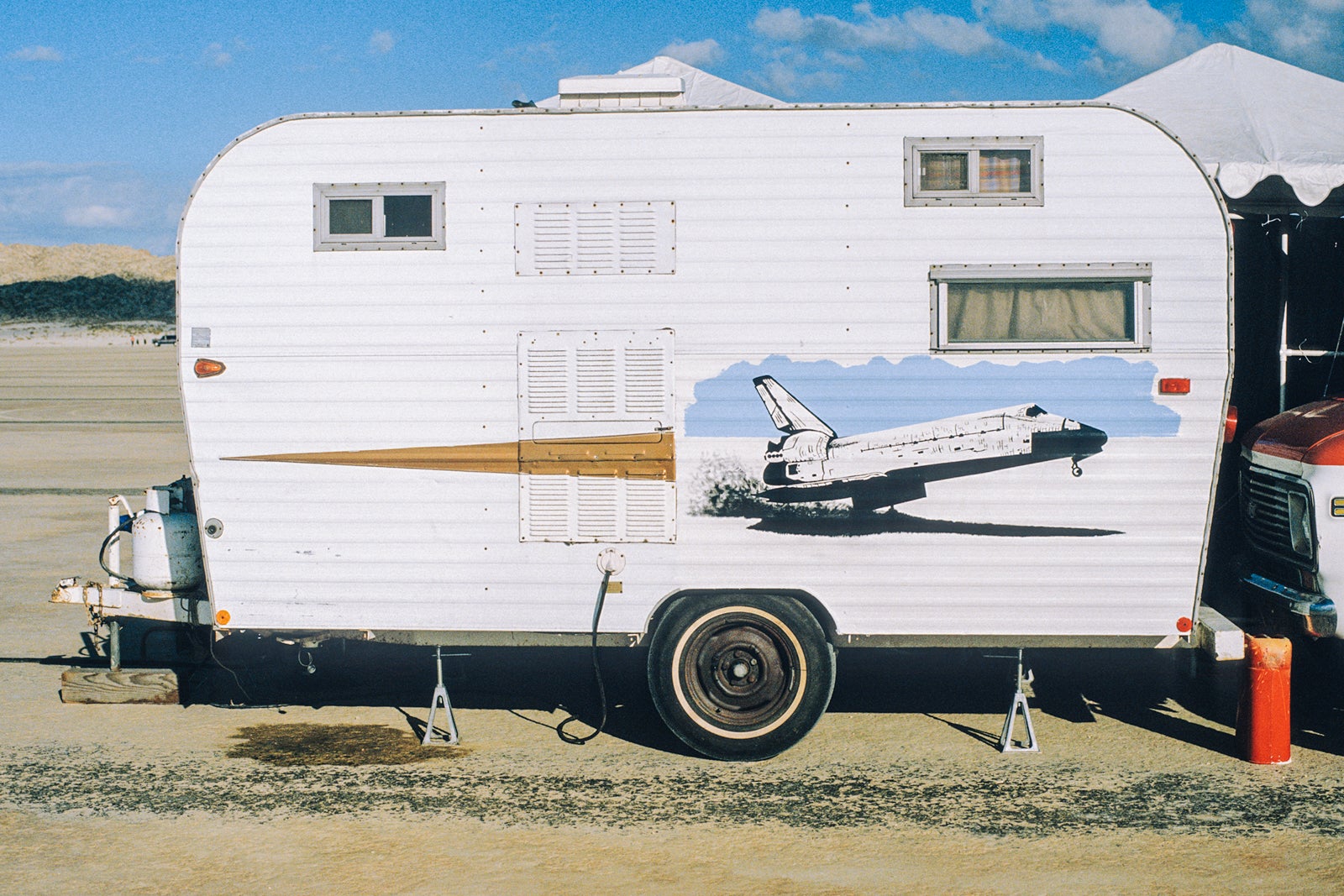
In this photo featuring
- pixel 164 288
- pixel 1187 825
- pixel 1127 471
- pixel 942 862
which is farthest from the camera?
pixel 164 288

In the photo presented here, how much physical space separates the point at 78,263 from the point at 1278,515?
160 m

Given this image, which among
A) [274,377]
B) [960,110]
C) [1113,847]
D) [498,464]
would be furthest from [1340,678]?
[274,377]

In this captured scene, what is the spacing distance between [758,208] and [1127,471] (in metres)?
2.53

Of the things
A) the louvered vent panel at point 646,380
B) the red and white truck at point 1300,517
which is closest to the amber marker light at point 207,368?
the louvered vent panel at point 646,380

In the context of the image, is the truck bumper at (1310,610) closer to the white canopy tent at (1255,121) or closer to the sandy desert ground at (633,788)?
the sandy desert ground at (633,788)

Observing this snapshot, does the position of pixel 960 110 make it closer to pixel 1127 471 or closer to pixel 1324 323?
pixel 1127 471

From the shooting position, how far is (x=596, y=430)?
7.19m

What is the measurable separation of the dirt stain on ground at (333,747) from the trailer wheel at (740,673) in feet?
4.48

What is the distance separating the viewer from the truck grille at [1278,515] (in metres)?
7.17

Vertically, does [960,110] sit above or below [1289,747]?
above

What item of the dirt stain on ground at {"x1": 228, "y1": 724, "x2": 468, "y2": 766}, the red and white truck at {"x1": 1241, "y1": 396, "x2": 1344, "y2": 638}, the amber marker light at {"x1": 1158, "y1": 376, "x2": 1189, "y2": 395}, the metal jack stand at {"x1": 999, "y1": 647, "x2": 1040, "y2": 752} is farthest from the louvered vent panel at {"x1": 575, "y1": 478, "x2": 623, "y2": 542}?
the red and white truck at {"x1": 1241, "y1": 396, "x2": 1344, "y2": 638}

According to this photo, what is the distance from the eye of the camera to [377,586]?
23.9 ft

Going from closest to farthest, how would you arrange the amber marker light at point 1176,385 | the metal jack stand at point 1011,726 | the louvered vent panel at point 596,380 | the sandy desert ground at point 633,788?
Answer: the sandy desert ground at point 633,788
the amber marker light at point 1176,385
the louvered vent panel at point 596,380
the metal jack stand at point 1011,726

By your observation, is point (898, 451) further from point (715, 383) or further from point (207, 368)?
point (207, 368)
